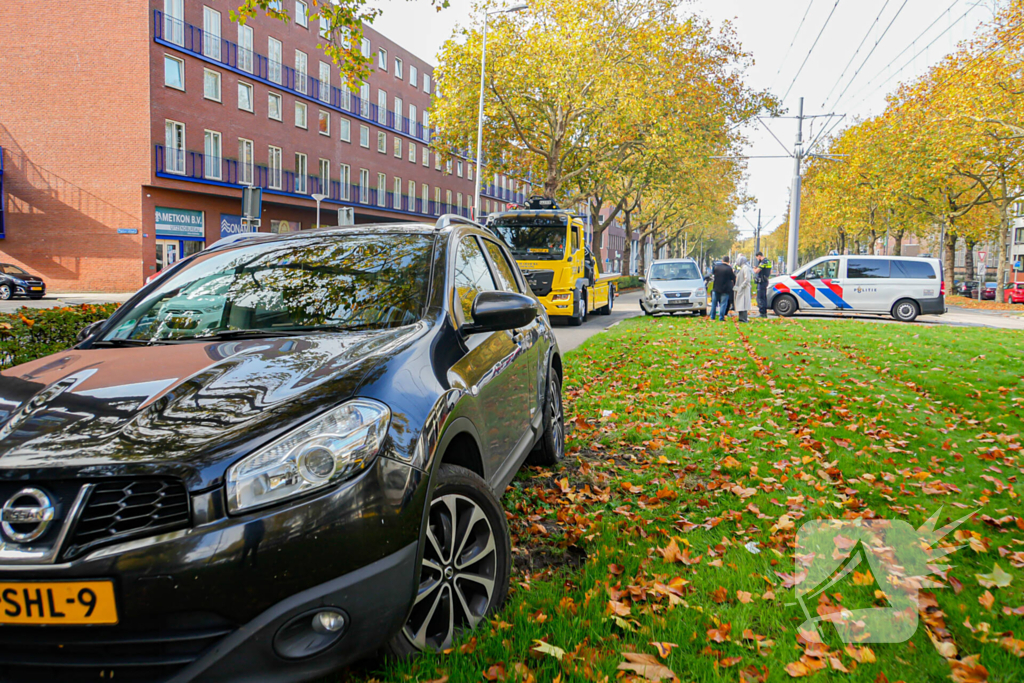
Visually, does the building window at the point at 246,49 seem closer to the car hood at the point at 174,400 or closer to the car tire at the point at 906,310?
the car tire at the point at 906,310

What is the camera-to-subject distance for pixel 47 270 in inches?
1261

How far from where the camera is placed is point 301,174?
40.7m

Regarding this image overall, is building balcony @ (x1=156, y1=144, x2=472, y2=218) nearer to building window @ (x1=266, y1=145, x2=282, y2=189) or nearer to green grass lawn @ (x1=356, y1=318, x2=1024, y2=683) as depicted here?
building window @ (x1=266, y1=145, x2=282, y2=189)

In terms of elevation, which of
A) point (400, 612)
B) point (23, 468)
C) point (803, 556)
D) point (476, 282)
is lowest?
point (803, 556)

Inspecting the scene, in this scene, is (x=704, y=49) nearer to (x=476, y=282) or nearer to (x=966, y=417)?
(x=966, y=417)

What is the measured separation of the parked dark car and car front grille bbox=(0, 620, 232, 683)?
1140 inches

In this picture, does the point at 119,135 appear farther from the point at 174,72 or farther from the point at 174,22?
the point at 174,22

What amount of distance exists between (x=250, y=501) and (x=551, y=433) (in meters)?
3.18

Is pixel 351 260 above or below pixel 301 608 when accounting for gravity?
above

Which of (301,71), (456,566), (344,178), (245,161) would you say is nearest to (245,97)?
(245,161)

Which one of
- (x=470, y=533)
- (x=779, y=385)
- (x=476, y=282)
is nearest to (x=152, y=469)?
(x=470, y=533)

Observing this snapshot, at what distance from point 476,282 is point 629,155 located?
30.9 meters

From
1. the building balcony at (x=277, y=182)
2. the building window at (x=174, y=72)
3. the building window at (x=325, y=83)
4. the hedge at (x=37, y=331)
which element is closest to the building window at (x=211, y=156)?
the building balcony at (x=277, y=182)

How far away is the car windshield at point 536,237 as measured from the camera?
56.9 ft
